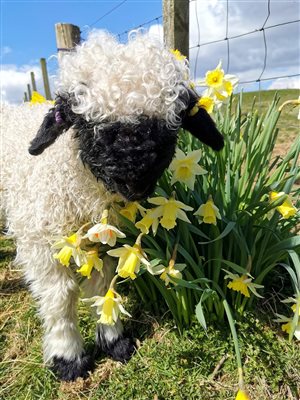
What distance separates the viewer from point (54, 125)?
170 centimetres

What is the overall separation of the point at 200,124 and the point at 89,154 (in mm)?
562

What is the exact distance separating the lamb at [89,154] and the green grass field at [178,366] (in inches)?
4.4

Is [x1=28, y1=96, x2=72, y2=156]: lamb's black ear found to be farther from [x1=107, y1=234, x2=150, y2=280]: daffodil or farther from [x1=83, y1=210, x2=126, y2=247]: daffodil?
[x1=107, y1=234, x2=150, y2=280]: daffodil

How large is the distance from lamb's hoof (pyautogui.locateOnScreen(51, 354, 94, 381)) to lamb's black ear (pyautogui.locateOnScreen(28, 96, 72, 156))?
131cm

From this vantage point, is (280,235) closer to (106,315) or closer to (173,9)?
(106,315)

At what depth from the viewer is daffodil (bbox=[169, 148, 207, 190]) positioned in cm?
190

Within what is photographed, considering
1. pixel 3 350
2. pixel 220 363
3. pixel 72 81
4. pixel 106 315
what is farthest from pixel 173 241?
pixel 3 350

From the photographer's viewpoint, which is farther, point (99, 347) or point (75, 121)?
point (99, 347)

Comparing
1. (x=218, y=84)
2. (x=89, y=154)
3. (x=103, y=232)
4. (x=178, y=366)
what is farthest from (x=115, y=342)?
(x=218, y=84)

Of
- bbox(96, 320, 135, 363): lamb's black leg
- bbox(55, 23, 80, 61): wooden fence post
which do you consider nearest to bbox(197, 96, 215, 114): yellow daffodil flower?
bbox(96, 320, 135, 363): lamb's black leg

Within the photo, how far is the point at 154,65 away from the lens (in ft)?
5.49

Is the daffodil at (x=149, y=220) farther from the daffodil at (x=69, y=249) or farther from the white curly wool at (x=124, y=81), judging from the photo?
the white curly wool at (x=124, y=81)

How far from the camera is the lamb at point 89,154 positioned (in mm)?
1536

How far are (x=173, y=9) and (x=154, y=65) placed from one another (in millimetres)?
1766
